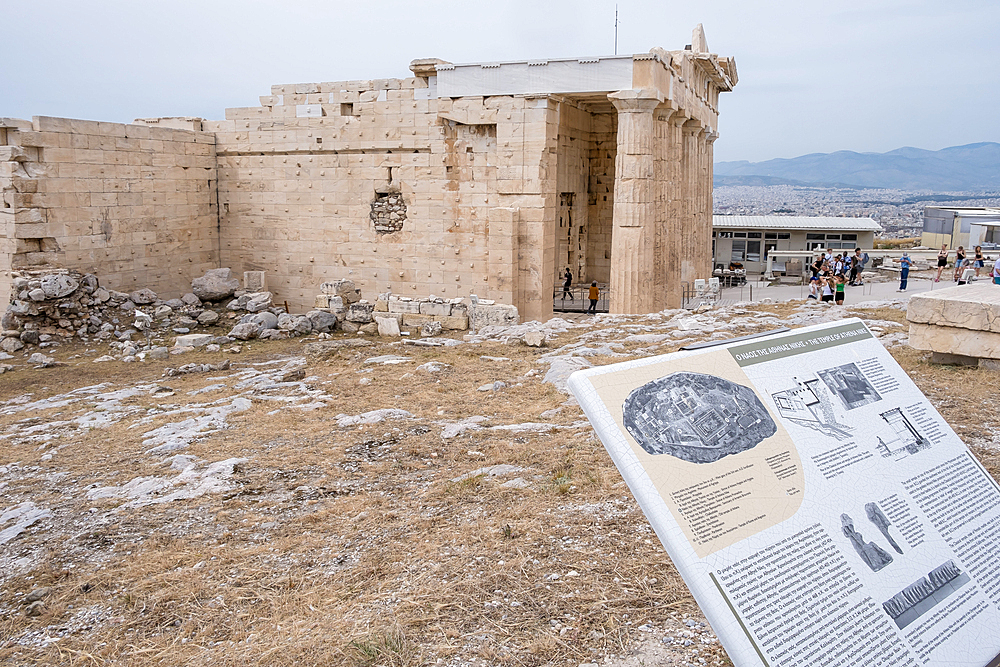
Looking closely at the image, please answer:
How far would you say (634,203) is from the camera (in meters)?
15.6

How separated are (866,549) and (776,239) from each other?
106ft

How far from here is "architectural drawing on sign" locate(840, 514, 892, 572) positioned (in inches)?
126

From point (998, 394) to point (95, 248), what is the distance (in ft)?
49.9

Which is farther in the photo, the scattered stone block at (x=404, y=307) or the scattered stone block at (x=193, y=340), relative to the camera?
the scattered stone block at (x=404, y=307)

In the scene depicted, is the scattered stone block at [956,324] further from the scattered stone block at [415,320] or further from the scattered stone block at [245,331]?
the scattered stone block at [245,331]

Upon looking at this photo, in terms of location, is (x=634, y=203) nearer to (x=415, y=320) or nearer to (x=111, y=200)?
(x=415, y=320)

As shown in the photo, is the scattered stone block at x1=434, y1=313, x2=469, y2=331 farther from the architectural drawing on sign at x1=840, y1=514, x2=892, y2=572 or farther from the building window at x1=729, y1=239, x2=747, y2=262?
the building window at x1=729, y1=239, x2=747, y2=262

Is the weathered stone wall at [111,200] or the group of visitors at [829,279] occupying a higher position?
the weathered stone wall at [111,200]

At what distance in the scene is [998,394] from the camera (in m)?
8.06

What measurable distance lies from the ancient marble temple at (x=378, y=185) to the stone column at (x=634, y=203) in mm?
32

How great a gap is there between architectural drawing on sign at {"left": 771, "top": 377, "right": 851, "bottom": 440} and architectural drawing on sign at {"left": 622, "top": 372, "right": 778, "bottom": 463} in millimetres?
145

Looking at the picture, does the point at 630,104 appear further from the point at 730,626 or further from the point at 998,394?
the point at 730,626

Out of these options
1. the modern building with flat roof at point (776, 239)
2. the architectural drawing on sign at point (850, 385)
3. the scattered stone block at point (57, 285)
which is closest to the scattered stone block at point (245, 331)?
the scattered stone block at point (57, 285)

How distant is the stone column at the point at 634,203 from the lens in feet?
49.6
